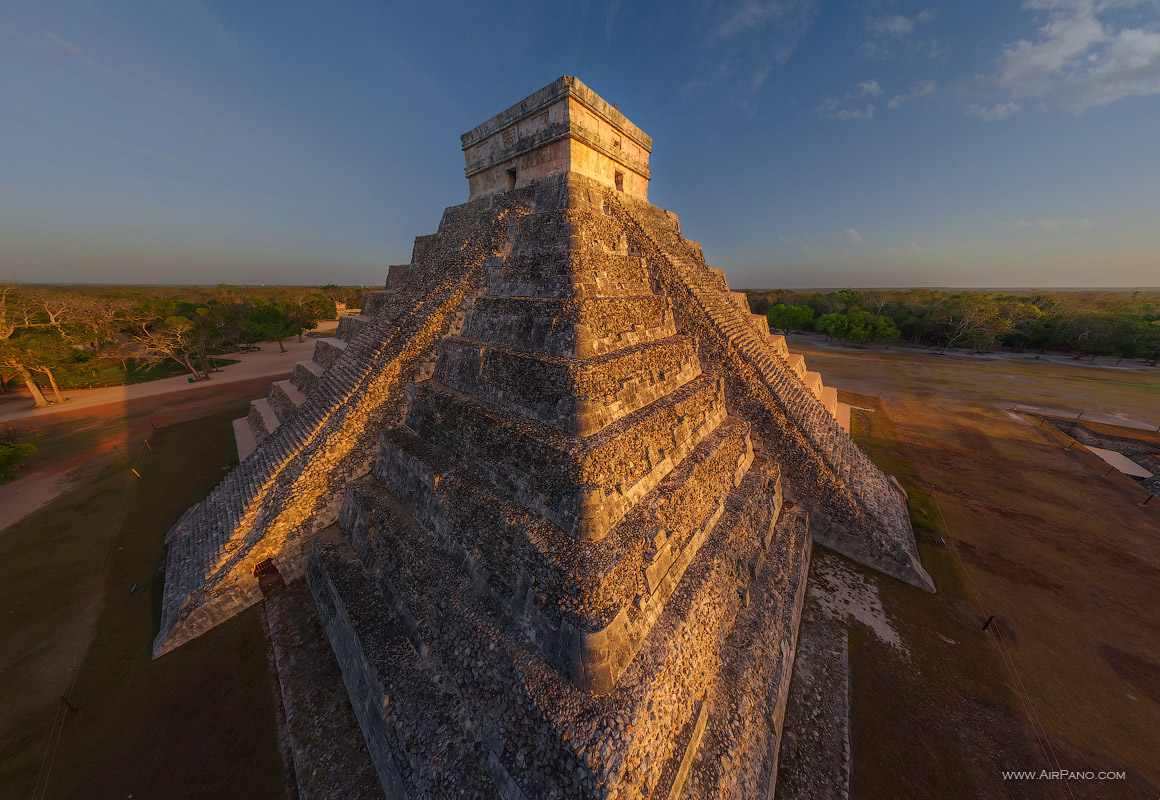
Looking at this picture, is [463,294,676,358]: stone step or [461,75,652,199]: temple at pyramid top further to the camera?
[461,75,652,199]: temple at pyramid top

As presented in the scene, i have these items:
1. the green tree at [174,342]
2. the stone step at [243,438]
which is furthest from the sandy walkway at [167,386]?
the stone step at [243,438]

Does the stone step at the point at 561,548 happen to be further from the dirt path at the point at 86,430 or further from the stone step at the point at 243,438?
the dirt path at the point at 86,430

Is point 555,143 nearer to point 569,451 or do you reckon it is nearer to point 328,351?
point 569,451

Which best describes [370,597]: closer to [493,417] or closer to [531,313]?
[493,417]

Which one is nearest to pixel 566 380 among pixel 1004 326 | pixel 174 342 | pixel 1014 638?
pixel 1014 638

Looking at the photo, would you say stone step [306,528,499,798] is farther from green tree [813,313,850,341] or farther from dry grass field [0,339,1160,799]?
green tree [813,313,850,341]

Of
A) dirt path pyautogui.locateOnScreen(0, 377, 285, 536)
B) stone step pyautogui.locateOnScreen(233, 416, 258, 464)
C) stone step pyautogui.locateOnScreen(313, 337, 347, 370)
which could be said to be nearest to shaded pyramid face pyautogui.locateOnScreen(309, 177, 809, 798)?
stone step pyautogui.locateOnScreen(313, 337, 347, 370)
